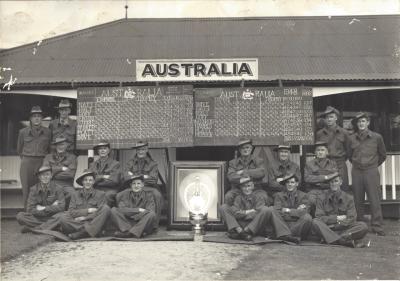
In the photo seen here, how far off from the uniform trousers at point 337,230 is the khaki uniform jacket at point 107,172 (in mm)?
3292

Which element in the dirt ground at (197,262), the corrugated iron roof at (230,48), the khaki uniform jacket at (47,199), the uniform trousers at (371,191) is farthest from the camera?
the corrugated iron roof at (230,48)

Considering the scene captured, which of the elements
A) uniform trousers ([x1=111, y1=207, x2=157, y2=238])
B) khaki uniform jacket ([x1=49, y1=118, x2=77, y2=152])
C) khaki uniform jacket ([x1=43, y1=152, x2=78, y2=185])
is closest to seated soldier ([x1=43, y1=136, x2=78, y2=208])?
khaki uniform jacket ([x1=43, y1=152, x2=78, y2=185])

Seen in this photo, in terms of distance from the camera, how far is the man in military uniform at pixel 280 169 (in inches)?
303

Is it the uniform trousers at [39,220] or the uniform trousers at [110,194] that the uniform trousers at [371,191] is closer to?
the uniform trousers at [110,194]

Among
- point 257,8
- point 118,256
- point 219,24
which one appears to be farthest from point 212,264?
point 257,8

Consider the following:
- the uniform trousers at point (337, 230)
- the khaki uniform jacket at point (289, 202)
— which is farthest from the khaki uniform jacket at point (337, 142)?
the uniform trousers at point (337, 230)

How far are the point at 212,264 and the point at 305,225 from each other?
1.88 m

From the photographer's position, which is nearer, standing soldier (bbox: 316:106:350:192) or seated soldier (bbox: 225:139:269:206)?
seated soldier (bbox: 225:139:269:206)

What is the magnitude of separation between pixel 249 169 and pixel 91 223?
8.70ft

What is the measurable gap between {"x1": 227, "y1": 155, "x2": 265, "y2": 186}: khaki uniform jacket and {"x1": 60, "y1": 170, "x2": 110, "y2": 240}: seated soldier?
2.03 m

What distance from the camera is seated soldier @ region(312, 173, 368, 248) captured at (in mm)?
6730

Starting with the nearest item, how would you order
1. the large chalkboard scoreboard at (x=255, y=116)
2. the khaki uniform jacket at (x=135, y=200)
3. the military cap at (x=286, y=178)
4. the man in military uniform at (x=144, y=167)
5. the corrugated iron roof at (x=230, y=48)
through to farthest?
the military cap at (x=286, y=178), the khaki uniform jacket at (x=135, y=200), the man in military uniform at (x=144, y=167), the large chalkboard scoreboard at (x=255, y=116), the corrugated iron roof at (x=230, y=48)

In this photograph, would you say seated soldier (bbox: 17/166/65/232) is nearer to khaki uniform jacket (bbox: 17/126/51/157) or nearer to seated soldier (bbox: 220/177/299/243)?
khaki uniform jacket (bbox: 17/126/51/157)

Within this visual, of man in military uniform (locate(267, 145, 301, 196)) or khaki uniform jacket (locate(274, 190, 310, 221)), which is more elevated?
man in military uniform (locate(267, 145, 301, 196))
